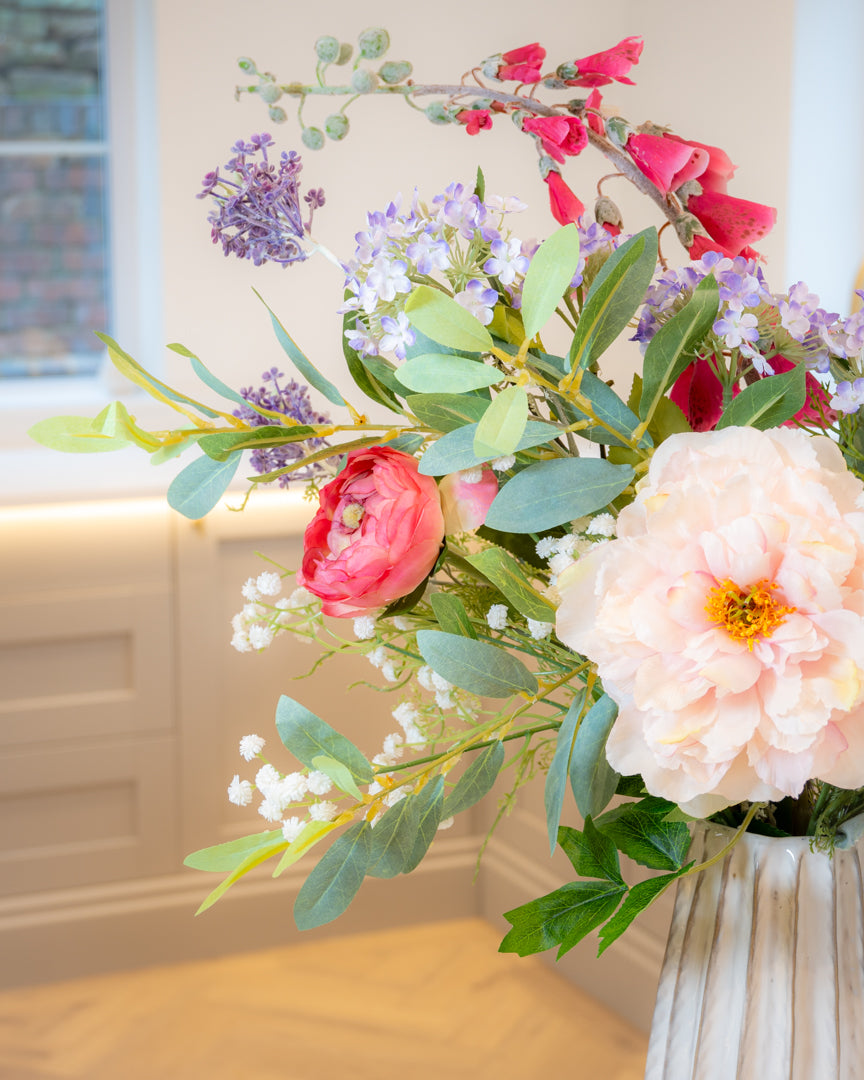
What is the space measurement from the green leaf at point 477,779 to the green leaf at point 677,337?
0.13 meters

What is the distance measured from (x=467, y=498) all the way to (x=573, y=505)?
0.05 m

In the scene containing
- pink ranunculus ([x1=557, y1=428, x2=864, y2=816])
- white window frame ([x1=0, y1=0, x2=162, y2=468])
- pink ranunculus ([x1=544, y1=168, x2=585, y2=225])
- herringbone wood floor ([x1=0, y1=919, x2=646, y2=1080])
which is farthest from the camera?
white window frame ([x1=0, y1=0, x2=162, y2=468])

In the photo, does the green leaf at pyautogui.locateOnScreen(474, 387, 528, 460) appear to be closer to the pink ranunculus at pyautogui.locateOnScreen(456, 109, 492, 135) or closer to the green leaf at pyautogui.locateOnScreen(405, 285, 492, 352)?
the green leaf at pyautogui.locateOnScreen(405, 285, 492, 352)

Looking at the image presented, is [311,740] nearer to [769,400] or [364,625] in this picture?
[364,625]

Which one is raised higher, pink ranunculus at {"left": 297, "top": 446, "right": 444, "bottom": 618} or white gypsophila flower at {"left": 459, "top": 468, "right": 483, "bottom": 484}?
white gypsophila flower at {"left": 459, "top": 468, "right": 483, "bottom": 484}

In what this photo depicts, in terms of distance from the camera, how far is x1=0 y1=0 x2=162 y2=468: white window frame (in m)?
1.83

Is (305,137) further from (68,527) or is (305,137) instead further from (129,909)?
(129,909)

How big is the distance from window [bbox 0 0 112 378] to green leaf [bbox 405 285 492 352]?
180cm

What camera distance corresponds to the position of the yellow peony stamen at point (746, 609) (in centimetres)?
32

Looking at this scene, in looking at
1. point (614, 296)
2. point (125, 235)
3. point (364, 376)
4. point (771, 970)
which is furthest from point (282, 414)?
point (125, 235)

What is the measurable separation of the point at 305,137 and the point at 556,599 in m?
0.19

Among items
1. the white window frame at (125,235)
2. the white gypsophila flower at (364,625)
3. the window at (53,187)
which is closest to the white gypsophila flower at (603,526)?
the white gypsophila flower at (364,625)

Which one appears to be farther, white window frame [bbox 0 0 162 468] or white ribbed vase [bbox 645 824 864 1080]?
white window frame [bbox 0 0 162 468]

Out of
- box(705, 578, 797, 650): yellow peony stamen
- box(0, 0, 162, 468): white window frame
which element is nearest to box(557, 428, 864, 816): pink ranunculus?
box(705, 578, 797, 650): yellow peony stamen
